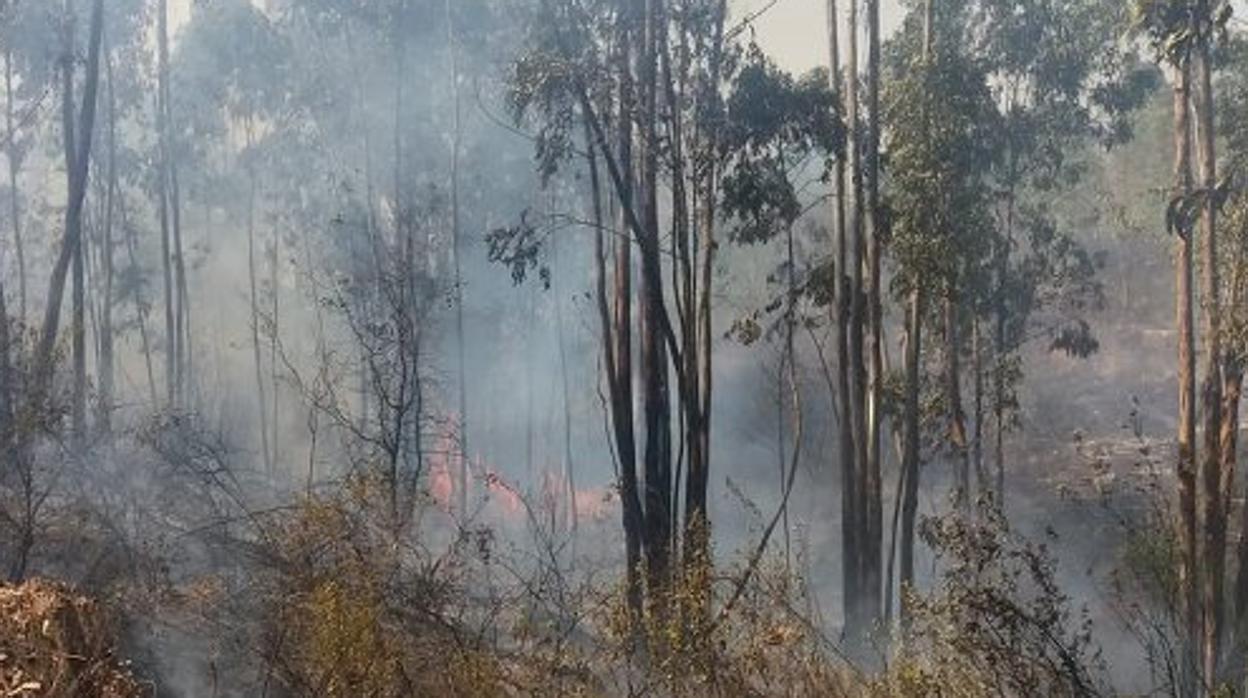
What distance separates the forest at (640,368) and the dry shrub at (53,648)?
1.3 inches

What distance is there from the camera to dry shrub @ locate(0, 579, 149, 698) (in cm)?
582

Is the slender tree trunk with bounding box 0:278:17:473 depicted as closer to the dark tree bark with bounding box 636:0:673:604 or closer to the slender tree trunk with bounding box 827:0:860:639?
the dark tree bark with bounding box 636:0:673:604

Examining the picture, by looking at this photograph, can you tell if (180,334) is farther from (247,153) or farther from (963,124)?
(963,124)

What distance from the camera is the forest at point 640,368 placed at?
8.20m

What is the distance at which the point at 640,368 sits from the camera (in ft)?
50.0

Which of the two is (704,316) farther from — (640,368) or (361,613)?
(361,613)

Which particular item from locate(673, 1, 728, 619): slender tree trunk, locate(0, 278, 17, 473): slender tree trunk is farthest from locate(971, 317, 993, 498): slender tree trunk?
locate(0, 278, 17, 473): slender tree trunk

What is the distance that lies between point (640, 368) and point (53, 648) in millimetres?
9459

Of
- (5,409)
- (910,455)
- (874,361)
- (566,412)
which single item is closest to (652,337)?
(874,361)

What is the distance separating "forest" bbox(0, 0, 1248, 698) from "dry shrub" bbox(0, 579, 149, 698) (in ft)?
0.11

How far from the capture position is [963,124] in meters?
18.0

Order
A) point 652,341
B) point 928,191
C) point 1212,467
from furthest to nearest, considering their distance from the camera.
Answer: point 928,191 < point 652,341 < point 1212,467

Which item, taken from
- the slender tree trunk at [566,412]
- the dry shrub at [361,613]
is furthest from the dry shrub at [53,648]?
the slender tree trunk at [566,412]

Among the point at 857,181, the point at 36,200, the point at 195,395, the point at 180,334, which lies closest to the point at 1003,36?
the point at 857,181
